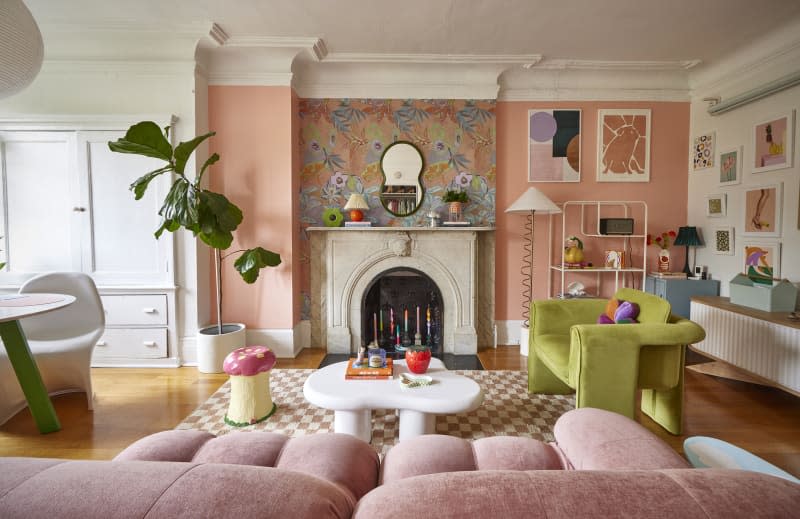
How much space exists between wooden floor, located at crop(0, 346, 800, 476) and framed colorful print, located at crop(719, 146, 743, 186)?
185cm

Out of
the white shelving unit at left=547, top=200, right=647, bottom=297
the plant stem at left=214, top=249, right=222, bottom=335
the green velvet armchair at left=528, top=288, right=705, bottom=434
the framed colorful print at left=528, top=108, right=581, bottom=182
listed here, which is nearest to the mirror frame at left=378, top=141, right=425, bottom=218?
the framed colorful print at left=528, top=108, right=581, bottom=182

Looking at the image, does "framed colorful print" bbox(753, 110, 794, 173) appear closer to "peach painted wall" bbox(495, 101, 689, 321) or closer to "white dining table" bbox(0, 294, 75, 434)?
"peach painted wall" bbox(495, 101, 689, 321)

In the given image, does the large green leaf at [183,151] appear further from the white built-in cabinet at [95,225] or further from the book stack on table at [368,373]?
the book stack on table at [368,373]

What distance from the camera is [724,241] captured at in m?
3.70

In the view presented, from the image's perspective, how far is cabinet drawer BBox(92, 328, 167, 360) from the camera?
3453 mm

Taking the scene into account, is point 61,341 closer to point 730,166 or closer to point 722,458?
point 722,458

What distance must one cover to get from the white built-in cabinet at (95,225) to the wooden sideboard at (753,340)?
4.75 m

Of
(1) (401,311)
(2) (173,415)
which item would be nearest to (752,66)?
(1) (401,311)

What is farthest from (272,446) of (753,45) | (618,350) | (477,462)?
A: (753,45)

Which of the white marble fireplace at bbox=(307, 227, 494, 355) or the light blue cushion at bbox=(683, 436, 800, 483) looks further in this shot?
the white marble fireplace at bbox=(307, 227, 494, 355)

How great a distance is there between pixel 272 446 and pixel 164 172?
9.24 ft

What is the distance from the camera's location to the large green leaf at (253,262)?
3.32 meters

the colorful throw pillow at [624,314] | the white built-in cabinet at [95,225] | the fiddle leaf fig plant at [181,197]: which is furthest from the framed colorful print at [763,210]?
the white built-in cabinet at [95,225]

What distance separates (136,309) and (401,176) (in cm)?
279
